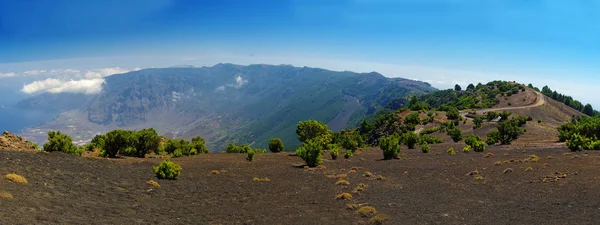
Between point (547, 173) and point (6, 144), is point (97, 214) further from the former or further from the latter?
point (547, 173)

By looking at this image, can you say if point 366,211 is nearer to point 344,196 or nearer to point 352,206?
point 352,206

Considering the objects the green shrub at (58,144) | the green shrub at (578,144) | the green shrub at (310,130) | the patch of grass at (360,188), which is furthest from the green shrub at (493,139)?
the green shrub at (58,144)

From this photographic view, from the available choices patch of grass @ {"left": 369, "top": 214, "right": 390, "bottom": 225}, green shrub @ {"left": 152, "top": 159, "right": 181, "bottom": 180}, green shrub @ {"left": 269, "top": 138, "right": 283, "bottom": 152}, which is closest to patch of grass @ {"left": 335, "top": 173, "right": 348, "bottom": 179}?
patch of grass @ {"left": 369, "top": 214, "right": 390, "bottom": 225}

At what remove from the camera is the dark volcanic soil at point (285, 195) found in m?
15.6

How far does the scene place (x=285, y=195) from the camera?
23531 mm

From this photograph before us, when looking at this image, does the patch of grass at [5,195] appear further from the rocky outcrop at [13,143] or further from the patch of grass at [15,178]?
the rocky outcrop at [13,143]

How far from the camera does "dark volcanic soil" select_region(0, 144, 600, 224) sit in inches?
614

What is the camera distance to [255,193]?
79.0 feet

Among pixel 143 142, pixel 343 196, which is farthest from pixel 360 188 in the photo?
pixel 143 142

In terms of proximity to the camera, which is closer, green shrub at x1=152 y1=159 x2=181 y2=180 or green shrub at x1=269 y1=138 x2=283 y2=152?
green shrub at x1=152 y1=159 x2=181 y2=180

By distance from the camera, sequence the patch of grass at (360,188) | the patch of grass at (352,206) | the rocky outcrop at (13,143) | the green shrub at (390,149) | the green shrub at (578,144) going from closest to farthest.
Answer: the patch of grass at (352,206)
the patch of grass at (360,188)
the rocky outcrop at (13,143)
the green shrub at (578,144)
the green shrub at (390,149)

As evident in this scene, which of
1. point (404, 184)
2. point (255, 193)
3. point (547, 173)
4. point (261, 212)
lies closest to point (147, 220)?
point (261, 212)

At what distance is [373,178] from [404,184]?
315 centimetres

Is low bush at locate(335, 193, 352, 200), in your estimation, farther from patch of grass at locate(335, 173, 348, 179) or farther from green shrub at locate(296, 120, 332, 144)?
green shrub at locate(296, 120, 332, 144)
